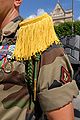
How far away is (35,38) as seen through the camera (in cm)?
163

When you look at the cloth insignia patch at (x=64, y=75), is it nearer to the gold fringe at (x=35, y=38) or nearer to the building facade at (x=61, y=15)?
the gold fringe at (x=35, y=38)

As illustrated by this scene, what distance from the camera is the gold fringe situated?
5.29 feet

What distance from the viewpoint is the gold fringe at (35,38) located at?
161cm

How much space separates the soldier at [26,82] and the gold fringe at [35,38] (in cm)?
2

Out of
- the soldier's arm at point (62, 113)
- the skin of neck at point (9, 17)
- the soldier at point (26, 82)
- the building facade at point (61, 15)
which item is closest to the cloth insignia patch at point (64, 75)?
the soldier at point (26, 82)

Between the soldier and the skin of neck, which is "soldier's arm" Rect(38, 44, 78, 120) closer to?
the soldier

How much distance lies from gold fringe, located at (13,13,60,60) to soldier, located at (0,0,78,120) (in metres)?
0.02

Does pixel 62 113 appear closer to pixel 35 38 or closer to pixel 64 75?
pixel 64 75

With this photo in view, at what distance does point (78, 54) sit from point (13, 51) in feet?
22.4

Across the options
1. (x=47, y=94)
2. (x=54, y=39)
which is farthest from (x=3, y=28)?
(x=47, y=94)

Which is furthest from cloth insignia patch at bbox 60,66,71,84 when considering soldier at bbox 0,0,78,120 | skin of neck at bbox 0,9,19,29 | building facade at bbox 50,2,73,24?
building facade at bbox 50,2,73,24

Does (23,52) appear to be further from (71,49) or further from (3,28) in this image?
(71,49)

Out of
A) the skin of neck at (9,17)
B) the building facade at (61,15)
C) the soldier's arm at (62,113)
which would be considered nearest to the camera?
the soldier's arm at (62,113)

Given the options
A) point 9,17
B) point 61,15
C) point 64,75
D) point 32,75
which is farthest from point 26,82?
point 61,15
